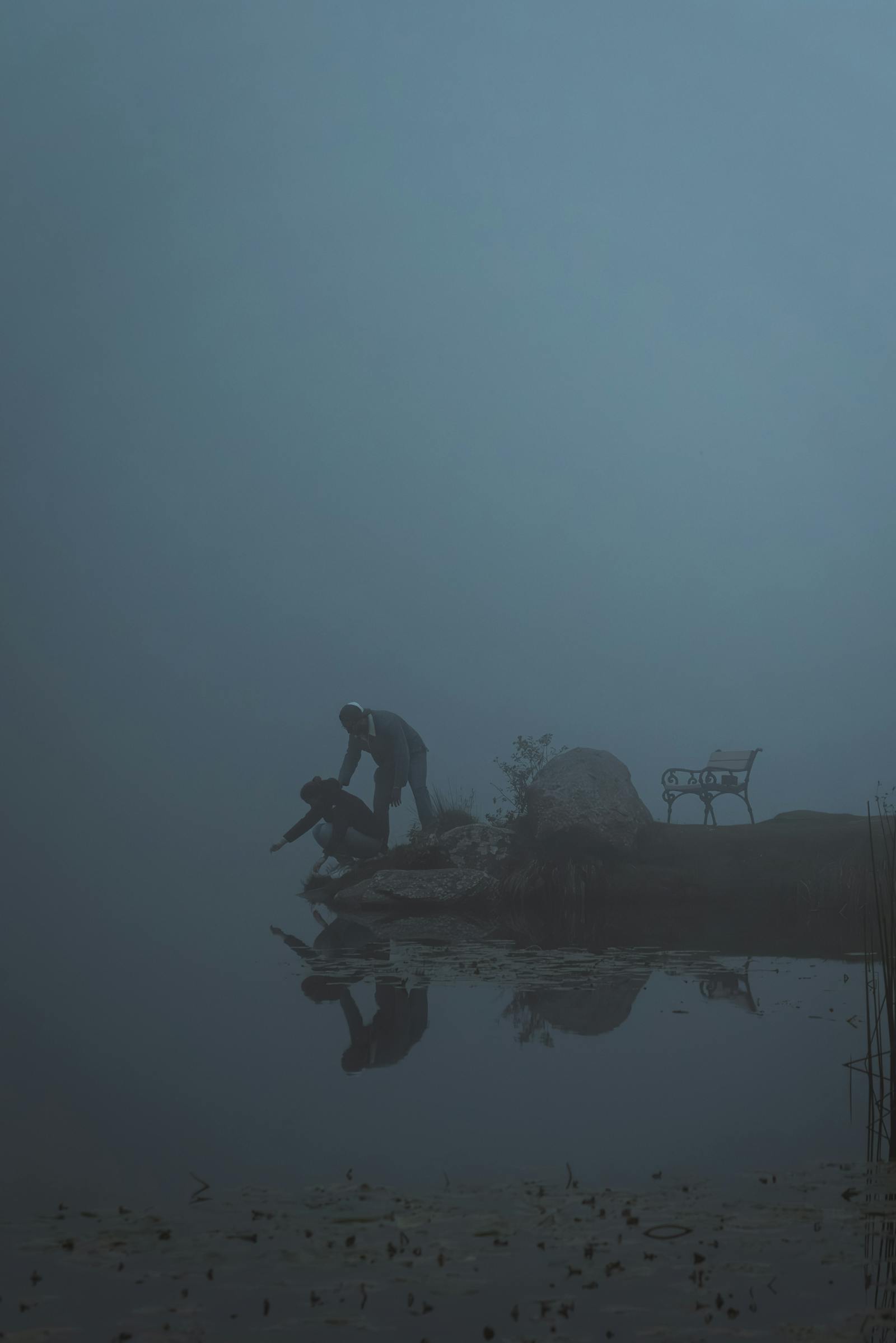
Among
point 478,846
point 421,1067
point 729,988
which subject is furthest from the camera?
point 478,846

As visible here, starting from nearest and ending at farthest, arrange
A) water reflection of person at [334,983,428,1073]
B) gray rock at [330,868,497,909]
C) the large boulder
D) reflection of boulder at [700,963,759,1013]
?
water reflection of person at [334,983,428,1073] < reflection of boulder at [700,963,759,1013] < gray rock at [330,868,497,909] < the large boulder

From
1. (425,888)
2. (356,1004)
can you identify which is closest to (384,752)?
(425,888)

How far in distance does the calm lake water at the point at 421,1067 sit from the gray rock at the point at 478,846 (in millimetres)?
3824

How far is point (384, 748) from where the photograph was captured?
1470 centimetres

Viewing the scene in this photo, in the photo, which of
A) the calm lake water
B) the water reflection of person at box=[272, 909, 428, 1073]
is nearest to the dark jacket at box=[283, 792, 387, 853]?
the water reflection of person at box=[272, 909, 428, 1073]

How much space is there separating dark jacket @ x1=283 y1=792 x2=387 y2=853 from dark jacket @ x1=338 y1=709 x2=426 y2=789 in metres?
0.32

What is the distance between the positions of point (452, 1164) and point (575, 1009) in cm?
283

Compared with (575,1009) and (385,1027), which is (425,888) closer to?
(575,1009)

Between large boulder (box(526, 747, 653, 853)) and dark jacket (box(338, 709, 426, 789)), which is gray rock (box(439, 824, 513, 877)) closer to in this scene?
large boulder (box(526, 747, 653, 853))

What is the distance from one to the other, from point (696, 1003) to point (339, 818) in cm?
834

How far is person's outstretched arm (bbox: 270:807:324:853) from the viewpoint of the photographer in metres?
14.3

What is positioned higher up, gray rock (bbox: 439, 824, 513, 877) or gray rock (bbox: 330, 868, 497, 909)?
gray rock (bbox: 439, 824, 513, 877)

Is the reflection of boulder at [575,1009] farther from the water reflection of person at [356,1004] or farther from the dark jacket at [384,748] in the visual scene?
the dark jacket at [384,748]

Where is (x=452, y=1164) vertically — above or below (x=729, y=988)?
below
